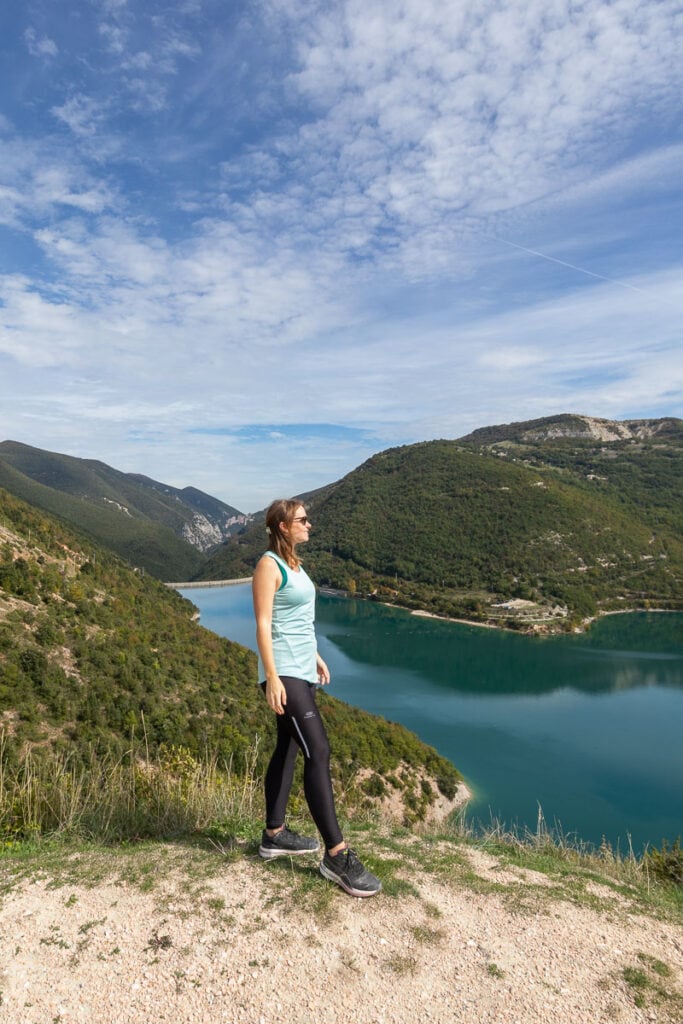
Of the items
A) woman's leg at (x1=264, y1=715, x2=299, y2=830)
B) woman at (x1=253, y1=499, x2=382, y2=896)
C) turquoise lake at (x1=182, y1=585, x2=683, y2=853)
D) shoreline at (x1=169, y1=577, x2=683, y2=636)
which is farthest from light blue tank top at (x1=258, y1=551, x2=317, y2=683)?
shoreline at (x1=169, y1=577, x2=683, y2=636)

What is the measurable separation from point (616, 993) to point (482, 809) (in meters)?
30.6

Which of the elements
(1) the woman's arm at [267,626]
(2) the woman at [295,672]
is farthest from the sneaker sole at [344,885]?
(1) the woman's arm at [267,626]

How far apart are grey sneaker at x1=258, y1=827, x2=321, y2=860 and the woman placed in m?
0.29

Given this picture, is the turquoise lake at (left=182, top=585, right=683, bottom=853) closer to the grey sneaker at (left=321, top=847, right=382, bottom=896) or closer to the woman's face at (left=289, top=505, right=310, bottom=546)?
the grey sneaker at (left=321, top=847, right=382, bottom=896)

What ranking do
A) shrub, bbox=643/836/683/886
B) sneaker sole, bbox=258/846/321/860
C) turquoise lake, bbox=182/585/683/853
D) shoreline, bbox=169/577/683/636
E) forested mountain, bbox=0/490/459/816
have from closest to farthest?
sneaker sole, bbox=258/846/321/860 < shrub, bbox=643/836/683/886 < forested mountain, bbox=0/490/459/816 < turquoise lake, bbox=182/585/683/853 < shoreline, bbox=169/577/683/636

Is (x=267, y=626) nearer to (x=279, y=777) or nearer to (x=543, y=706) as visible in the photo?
(x=279, y=777)

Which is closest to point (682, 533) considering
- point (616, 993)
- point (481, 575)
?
point (481, 575)

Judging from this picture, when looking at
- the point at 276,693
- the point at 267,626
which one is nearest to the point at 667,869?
the point at 276,693

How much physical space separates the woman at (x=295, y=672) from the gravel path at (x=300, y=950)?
19 cm

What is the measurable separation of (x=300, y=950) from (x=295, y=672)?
1.40 metres

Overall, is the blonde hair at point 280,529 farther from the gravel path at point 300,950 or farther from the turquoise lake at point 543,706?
the turquoise lake at point 543,706

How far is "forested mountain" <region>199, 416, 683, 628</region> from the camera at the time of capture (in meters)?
82.5

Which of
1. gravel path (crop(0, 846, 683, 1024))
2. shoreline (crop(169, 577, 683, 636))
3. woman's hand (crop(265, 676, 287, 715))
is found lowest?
shoreline (crop(169, 577, 683, 636))

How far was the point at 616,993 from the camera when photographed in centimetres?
261
